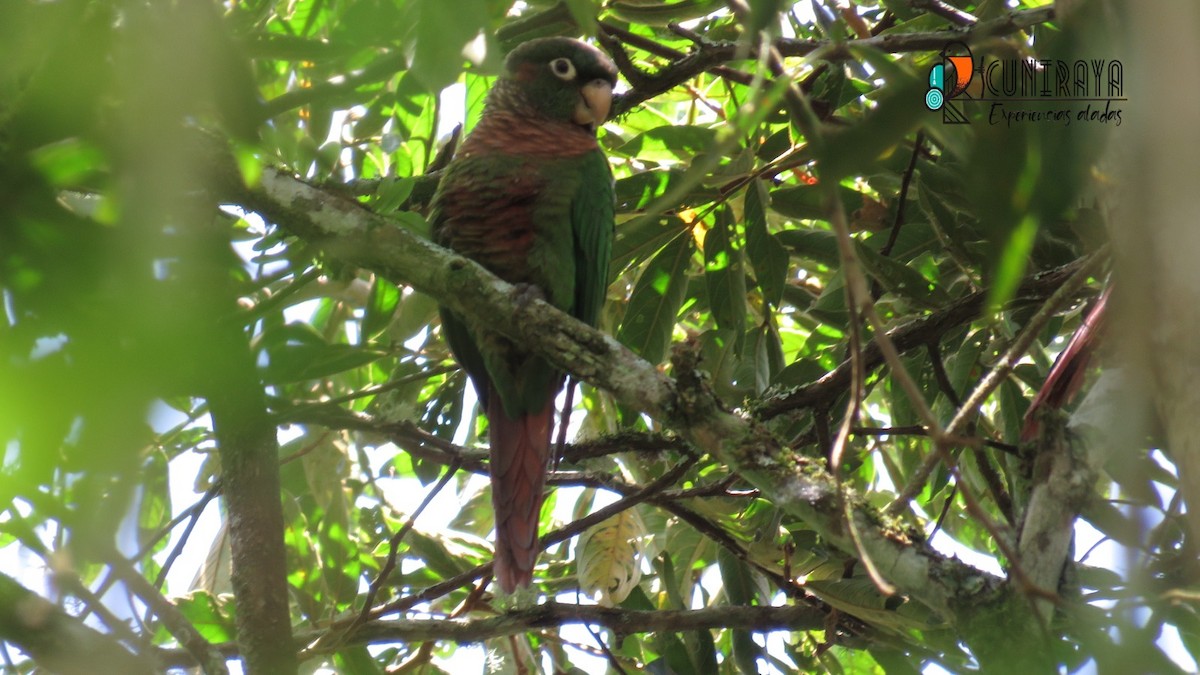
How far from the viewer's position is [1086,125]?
1471 mm

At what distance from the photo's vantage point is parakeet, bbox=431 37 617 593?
9.08ft

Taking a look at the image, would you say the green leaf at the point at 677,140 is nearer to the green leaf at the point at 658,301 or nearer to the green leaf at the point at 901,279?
the green leaf at the point at 658,301

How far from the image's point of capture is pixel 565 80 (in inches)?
132

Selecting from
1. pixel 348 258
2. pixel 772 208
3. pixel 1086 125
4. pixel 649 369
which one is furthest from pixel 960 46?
pixel 348 258

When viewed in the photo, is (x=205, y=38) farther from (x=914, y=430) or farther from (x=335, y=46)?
(x=914, y=430)

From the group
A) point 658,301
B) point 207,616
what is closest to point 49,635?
point 207,616

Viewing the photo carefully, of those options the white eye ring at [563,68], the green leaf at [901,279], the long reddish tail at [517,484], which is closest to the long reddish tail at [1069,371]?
the green leaf at [901,279]

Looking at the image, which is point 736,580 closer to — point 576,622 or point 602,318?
point 576,622

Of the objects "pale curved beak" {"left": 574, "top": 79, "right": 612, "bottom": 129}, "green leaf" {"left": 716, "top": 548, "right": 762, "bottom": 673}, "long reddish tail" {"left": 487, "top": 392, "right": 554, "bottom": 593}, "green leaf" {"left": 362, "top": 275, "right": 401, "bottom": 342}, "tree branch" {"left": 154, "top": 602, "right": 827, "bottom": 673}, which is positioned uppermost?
"pale curved beak" {"left": 574, "top": 79, "right": 612, "bottom": 129}

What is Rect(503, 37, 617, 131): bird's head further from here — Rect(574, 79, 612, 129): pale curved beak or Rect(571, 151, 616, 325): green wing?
Rect(571, 151, 616, 325): green wing

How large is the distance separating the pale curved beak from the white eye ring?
8 centimetres

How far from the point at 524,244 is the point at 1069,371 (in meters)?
1.65

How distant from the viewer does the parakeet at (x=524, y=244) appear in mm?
2768

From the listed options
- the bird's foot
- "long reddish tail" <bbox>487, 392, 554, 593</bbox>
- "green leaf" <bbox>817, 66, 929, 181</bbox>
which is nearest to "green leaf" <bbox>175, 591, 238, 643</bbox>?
"long reddish tail" <bbox>487, 392, 554, 593</bbox>
